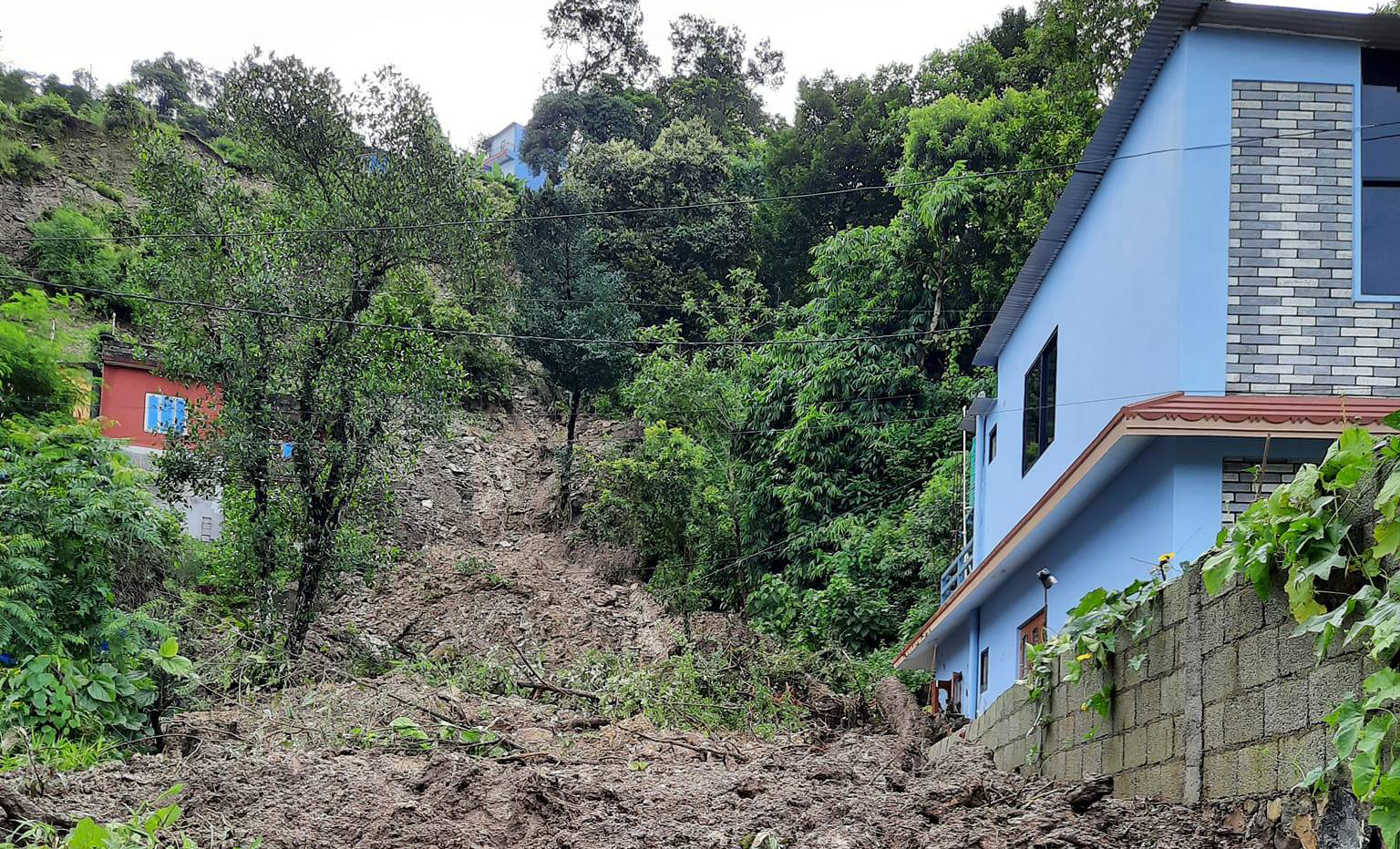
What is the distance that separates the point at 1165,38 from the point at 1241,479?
315 cm

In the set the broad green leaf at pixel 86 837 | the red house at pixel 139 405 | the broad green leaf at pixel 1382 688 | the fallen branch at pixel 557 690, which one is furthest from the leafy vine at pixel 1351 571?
the red house at pixel 139 405

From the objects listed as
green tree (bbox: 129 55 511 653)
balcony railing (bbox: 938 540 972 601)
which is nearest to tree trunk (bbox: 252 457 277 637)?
green tree (bbox: 129 55 511 653)

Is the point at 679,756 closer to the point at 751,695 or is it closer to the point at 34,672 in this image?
the point at 34,672

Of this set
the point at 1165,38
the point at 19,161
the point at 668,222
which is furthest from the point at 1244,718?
the point at 19,161

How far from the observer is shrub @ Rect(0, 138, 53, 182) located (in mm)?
32562

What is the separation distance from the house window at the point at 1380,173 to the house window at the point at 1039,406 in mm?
3306

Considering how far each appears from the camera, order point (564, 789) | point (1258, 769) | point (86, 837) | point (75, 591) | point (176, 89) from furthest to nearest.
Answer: point (176, 89)
point (75, 591)
point (564, 789)
point (86, 837)
point (1258, 769)

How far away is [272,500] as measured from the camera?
1652 cm

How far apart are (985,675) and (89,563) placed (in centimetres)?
933

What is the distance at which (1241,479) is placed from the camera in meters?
6.96

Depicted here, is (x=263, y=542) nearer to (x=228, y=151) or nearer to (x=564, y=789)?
(x=564, y=789)

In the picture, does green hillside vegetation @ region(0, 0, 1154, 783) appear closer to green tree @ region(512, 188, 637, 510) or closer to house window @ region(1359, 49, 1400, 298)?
green tree @ region(512, 188, 637, 510)

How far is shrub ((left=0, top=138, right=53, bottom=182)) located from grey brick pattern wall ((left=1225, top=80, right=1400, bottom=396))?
114ft

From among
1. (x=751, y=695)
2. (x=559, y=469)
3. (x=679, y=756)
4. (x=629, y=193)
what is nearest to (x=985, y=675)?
(x=751, y=695)
